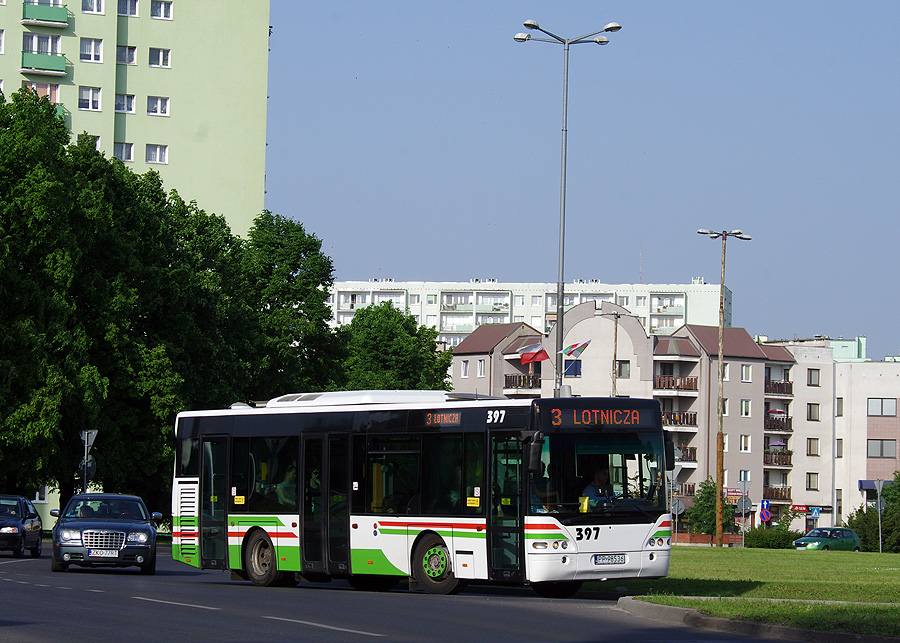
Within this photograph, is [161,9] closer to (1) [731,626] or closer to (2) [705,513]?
(2) [705,513]

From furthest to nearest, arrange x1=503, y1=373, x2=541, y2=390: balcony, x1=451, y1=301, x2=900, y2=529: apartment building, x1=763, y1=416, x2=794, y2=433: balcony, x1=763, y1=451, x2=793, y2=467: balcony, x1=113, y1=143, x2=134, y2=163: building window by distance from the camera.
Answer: x1=503, y1=373, x2=541, y2=390: balcony
x1=763, y1=416, x2=794, y2=433: balcony
x1=763, y1=451, x2=793, y2=467: balcony
x1=451, y1=301, x2=900, y2=529: apartment building
x1=113, y1=143, x2=134, y2=163: building window

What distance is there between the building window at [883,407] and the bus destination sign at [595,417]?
316ft

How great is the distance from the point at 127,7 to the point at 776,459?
57.9 meters

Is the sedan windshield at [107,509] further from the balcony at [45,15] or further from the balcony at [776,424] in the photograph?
the balcony at [776,424]

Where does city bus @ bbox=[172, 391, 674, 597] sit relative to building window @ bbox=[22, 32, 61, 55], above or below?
below

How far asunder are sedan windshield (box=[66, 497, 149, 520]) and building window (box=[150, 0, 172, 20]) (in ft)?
204

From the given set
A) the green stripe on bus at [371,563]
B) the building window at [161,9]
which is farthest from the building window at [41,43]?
the green stripe on bus at [371,563]

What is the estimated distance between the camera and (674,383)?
107m

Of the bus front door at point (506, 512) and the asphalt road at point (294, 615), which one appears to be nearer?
the asphalt road at point (294, 615)

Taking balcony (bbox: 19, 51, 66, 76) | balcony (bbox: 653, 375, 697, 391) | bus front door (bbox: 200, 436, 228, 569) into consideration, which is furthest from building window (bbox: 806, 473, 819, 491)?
bus front door (bbox: 200, 436, 228, 569)

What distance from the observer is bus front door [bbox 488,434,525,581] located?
70.3 ft

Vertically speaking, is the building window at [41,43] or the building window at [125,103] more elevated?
the building window at [41,43]

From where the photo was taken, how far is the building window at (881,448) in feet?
370

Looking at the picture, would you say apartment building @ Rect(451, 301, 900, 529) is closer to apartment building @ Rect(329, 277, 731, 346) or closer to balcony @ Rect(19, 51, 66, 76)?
balcony @ Rect(19, 51, 66, 76)
